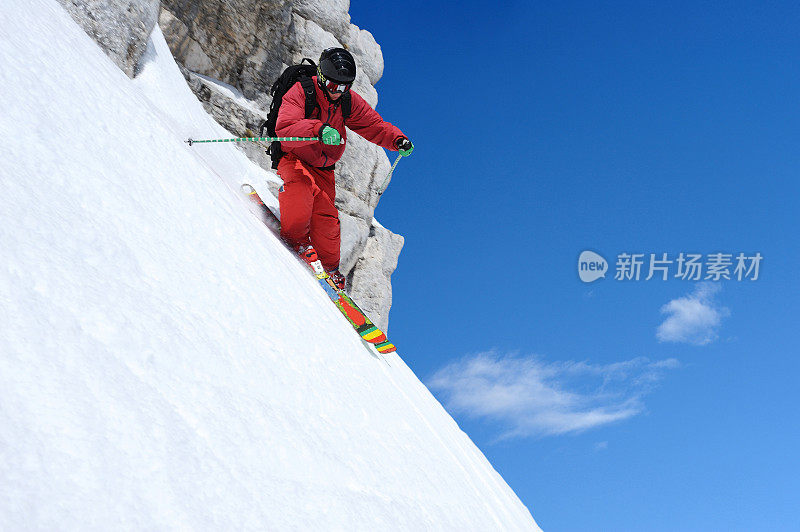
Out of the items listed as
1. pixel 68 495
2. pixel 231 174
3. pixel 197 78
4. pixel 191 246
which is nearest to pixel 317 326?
pixel 191 246

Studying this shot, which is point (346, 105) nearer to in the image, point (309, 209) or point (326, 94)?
point (326, 94)

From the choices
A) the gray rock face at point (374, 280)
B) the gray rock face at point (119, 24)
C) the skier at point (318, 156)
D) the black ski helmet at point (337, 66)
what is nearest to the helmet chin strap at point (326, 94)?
the skier at point (318, 156)

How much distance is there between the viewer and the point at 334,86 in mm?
6402

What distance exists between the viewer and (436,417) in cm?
521

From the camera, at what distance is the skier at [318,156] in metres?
6.12

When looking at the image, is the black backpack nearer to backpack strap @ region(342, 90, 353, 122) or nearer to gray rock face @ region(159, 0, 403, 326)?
backpack strap @ region(342, 90, 353, 122)

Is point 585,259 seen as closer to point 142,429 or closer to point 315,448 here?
point 315,448

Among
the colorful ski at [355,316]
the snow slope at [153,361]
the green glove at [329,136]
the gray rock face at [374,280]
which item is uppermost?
the gray rock face at [374,280]

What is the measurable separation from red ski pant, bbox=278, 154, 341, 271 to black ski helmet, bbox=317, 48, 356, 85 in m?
1.02

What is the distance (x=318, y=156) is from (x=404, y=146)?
1.13 meters

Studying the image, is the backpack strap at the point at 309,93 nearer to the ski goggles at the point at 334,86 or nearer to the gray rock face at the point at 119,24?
the ski goggles at the point at 334,86

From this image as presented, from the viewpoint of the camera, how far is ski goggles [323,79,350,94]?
6383 millimetres

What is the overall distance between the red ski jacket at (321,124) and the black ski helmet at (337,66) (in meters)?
0.24

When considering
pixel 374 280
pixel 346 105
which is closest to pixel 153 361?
pixel 346 105
